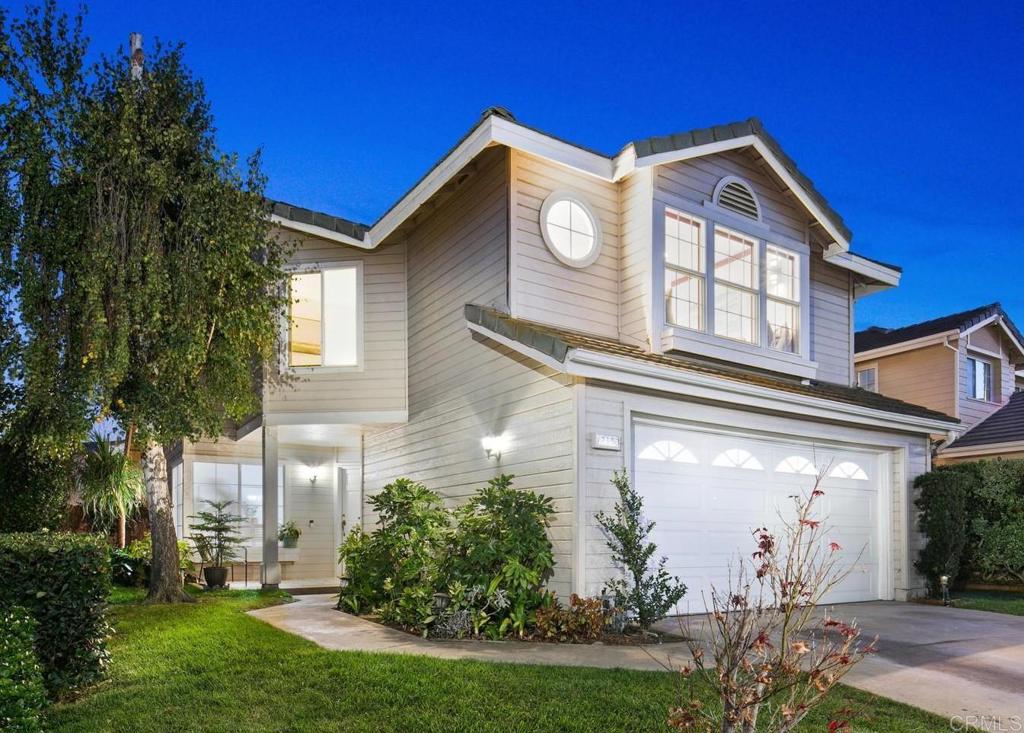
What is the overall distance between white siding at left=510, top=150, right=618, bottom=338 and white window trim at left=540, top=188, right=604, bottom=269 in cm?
4

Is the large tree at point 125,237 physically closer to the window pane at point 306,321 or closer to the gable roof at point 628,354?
the window pane at point 306,321

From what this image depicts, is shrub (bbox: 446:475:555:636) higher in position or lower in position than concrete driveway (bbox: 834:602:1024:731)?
higher

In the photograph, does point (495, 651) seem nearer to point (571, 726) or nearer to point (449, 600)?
point (449, 600)

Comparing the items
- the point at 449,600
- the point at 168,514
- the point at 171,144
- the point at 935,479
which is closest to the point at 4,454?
the point at 168,514

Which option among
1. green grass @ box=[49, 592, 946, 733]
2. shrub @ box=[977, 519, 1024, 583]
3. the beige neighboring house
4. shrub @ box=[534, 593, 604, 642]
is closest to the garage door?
shrub @ box=[534, 593, 604, 642]

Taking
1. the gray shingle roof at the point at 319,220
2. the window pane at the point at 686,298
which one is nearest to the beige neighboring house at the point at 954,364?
the window pane at the point at 686,298

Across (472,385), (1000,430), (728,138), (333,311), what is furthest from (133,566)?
(1000,430)

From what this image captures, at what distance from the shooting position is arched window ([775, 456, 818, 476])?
35.6ft

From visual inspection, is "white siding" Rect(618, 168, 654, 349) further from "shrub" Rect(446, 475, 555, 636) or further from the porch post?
the porch post

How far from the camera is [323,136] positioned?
355ft

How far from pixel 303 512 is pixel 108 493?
3478 millimetres

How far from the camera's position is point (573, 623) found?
7.87 m

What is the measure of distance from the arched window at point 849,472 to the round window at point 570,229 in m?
4.68

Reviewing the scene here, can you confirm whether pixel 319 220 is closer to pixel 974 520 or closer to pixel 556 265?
pixel 556 265
